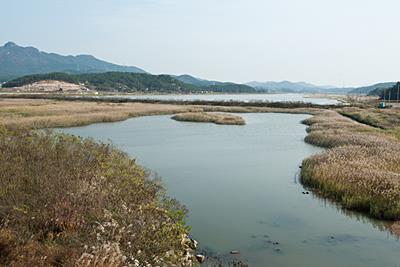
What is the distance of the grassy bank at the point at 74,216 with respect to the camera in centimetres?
714

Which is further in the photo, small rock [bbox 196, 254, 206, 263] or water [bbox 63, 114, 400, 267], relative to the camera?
water [bbox 63, 114, 400, 267]

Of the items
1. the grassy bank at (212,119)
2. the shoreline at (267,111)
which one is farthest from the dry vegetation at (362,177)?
the grassy bank at (212,119)

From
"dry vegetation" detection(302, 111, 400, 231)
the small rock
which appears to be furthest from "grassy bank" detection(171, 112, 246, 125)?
the small rock

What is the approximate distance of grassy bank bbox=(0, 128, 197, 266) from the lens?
7141mm

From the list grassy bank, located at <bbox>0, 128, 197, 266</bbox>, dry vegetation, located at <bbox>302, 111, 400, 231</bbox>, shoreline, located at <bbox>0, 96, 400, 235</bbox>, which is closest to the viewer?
grassy bank, located at <bbox>0, 128, 197, 266</bbox>

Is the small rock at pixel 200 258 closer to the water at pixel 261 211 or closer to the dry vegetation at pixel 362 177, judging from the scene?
the water at pixel 261 211

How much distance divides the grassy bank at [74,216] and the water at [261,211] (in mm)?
2224

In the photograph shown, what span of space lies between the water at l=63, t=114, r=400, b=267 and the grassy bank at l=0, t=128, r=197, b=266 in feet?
7.30

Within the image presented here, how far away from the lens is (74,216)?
879cm

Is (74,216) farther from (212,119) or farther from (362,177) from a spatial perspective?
(212,119)

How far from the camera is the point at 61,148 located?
14.5 m

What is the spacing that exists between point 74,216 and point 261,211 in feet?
29.2

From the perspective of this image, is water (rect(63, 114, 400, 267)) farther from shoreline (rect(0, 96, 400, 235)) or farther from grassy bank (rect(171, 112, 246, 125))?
grassy bank (rect(171, 112, 246, 125))

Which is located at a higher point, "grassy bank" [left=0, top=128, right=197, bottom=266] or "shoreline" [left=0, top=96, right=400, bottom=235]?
"grassy bank" [left=0, top=128, right=197, bottom=266]
